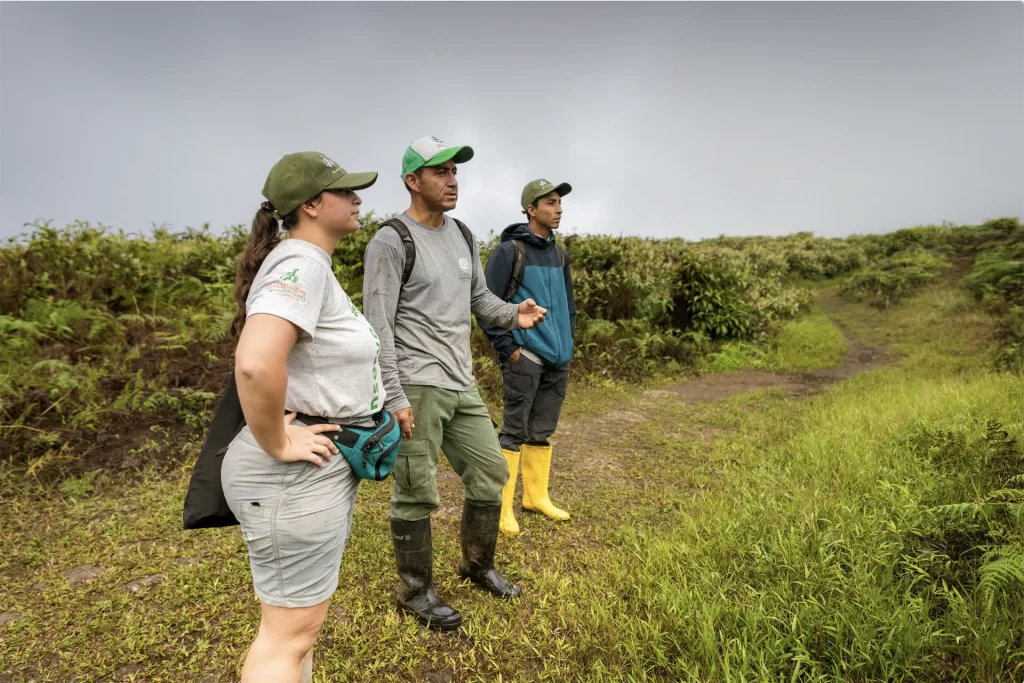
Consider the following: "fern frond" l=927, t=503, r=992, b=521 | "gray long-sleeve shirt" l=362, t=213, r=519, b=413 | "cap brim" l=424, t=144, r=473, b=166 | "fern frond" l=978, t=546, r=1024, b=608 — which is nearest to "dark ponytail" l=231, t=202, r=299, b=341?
"gray long-sleeve shirt" l=362, t=213, r=519, b=413

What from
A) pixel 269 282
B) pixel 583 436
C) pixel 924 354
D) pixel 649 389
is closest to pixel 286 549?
pixel 269 282

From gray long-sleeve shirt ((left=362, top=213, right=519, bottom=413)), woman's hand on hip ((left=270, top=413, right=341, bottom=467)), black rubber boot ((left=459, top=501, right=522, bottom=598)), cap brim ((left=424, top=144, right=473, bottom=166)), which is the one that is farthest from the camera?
black rubber boot ((left=459, top=501, right=522, bottom=598))

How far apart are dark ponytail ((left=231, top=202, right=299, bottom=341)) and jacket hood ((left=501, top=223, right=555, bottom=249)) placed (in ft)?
7.62

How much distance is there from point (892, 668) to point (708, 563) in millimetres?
1091

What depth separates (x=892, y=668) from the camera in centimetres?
248

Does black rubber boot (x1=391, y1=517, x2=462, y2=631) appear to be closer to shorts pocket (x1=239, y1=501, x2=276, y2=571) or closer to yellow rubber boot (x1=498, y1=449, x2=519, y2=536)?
yellow rubber boot (x1=498, y1=449, x2=519, y2=536)

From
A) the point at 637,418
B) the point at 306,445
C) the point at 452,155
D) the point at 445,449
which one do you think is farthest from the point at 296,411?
the point at 637,418

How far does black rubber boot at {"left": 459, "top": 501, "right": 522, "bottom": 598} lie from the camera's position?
3.36m

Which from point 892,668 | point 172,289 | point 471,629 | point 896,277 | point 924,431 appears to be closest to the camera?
point 892,668

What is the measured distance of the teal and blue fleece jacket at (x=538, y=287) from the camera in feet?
13.2

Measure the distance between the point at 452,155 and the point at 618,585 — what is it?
258 centimetres

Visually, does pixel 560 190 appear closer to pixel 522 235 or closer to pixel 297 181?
pixel 522 235

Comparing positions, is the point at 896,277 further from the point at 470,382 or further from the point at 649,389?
the point at 470,382

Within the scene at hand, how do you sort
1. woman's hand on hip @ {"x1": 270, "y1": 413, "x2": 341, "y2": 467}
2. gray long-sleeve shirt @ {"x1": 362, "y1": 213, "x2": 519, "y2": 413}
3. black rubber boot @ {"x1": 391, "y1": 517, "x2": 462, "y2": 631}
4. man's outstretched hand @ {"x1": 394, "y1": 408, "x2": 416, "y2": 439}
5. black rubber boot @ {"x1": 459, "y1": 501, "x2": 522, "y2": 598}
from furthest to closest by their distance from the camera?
1. black rubber boot @ {"x1": 459, "y1": 501, "x2": 522, "y2": 598}
2. black rubber boot @ {"x1": 391, "y1": 517, "x2": 462, "y2": 631}
3. gray long-sleeve shirt @ {"x1": 362, "y1": 213, "x2": 519, "y2": 413}
4. man's outstretched hand @ {"x1": 394, "y1": 408, "x2": 416, "y2": 439}
5. woman's hand on hip @ {"x1": 270, "y1": 413, "x2": 341, "y2": 467}
